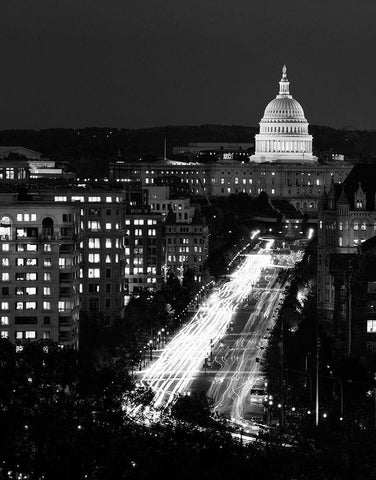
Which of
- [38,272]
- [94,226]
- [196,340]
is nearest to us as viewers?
[38,272]

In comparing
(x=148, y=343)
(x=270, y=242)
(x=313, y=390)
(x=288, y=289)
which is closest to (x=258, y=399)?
(x=313, y=390)

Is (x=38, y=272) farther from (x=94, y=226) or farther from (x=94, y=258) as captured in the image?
(x=94, y=226)

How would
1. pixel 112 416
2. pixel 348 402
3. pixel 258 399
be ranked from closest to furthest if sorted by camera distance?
1. pixel 112 416
2. pixel 348 402
3. pixel 258 399

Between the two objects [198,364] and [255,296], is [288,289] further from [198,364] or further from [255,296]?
[198,364]

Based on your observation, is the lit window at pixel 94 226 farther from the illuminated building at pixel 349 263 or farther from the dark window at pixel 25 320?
the dark window at pixel 25 320

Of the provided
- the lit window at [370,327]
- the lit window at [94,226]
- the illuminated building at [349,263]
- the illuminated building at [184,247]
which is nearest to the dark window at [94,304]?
the lit window at [94,226]

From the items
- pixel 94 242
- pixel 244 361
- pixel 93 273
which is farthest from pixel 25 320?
pixel 94 242

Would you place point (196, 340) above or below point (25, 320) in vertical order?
below
